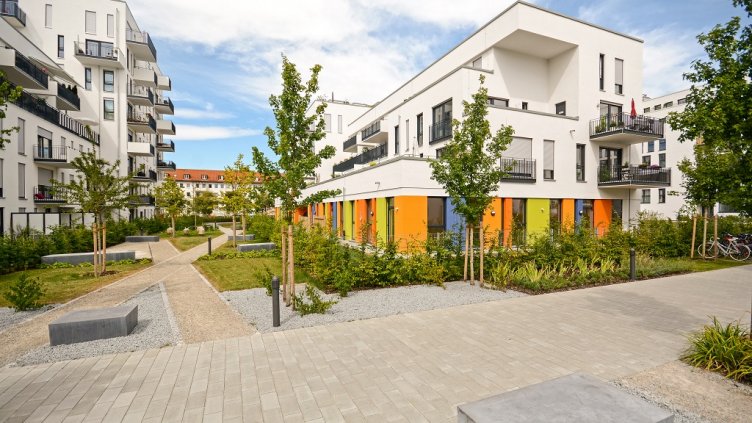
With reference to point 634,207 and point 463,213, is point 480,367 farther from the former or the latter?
point 634,207

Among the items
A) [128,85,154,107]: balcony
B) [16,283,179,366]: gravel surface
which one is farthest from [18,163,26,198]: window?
[16,283,179,366]: gravel surface

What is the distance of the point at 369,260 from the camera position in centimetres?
1042

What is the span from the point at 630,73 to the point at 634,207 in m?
9.24

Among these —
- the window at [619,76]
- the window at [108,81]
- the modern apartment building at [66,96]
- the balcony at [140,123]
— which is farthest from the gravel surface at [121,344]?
the balcony at [140,123]

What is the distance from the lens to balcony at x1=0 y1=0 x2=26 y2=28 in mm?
28406

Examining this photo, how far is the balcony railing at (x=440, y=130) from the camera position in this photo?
20256 mm

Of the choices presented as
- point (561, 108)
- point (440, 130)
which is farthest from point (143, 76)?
point (561, 108)

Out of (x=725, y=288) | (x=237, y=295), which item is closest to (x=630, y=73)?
(x=725, y=288)

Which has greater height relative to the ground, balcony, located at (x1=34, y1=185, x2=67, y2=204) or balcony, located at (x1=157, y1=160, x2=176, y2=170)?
balcony, located at (x1=157, y1=160, x2=176, y2=170)

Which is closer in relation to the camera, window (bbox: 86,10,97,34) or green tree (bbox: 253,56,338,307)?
green tree (bbox: 253,56,338,307)

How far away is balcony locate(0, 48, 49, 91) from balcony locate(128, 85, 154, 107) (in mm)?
10875

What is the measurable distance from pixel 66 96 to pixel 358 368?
3715 centimetres

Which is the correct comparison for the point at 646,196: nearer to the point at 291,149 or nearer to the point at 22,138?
the point at 291,149

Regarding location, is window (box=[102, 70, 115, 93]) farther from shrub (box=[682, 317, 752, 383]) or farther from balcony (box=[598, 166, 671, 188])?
shrub (box=[682, 317, 752, 383])
